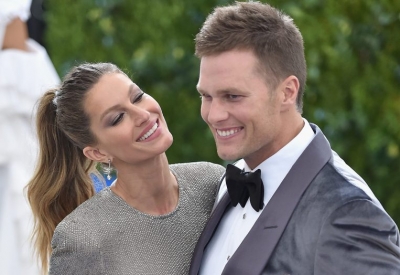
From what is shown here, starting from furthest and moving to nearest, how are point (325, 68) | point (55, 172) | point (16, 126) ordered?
point (325, 68), point (16, 126), point (55, 172)

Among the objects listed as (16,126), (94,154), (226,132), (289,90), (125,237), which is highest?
(289,90)

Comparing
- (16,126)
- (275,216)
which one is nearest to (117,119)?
(275,216)

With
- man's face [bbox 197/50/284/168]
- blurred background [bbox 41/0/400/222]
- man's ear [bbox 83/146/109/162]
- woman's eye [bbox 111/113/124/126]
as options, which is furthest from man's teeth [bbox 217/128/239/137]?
blurred background [bbox 41/0/400/222]

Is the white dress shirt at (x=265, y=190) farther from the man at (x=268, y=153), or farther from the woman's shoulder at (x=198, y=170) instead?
the woman's shoulder at (x=198, y=170)

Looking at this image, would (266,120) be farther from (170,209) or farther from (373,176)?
(373,176)

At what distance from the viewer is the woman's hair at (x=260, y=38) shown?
273cm

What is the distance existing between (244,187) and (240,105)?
252 millimetres

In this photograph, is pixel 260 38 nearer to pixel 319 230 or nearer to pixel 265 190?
pixel 265 190

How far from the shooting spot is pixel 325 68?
508cm

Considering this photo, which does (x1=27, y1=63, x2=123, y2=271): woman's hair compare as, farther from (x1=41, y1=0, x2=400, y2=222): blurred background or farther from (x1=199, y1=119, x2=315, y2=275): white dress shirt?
(x1=41, y1=0, x2=400, y2=222): blurred background

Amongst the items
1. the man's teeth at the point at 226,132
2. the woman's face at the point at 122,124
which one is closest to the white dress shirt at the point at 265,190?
the man's teeth at the point at 226,132

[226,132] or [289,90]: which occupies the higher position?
[289,90]

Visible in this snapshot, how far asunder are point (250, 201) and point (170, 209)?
20.8 inches

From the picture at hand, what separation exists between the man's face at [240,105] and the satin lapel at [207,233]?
27cm
